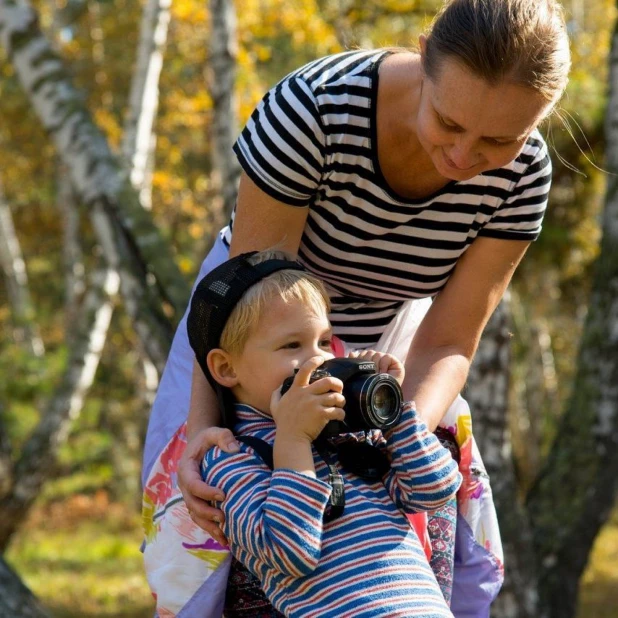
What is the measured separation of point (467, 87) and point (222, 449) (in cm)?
88

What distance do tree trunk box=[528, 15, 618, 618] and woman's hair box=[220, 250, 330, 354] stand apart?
2.65 m

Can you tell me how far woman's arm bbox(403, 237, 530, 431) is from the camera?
2.37 m

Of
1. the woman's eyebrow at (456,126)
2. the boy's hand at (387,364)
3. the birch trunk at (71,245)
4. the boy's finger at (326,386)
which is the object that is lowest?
the birch trunk at (71,245)

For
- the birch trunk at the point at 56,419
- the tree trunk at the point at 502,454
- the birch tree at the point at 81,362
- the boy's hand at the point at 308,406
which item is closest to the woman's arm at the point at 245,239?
the boy's hand at the point at 308,406

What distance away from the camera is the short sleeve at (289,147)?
2182 millimetres

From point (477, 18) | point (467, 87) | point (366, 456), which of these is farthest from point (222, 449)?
point (477, 18)

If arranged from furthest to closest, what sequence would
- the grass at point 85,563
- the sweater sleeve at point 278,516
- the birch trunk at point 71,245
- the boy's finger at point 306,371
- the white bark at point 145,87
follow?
the birch trunk at point 71,245, the grass at point 85,563, the white bark at point 145,87, the boy's finger at point 306,371, the sweater sleeve at point 278,516

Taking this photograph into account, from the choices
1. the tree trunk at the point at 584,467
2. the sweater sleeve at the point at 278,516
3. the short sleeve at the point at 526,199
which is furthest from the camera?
the tree trunk at the point at 584,467

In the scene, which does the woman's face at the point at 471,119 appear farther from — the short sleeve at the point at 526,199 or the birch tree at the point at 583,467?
the birch tree at the point at 583,467

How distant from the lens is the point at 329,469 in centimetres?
201

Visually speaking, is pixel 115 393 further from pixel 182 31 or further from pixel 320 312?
pixel 320 312

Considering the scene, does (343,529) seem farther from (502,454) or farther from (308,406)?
(502,454)

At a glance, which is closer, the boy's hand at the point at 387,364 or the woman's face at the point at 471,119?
the woman's face at the point at 471,119

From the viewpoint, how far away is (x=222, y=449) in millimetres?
2051
